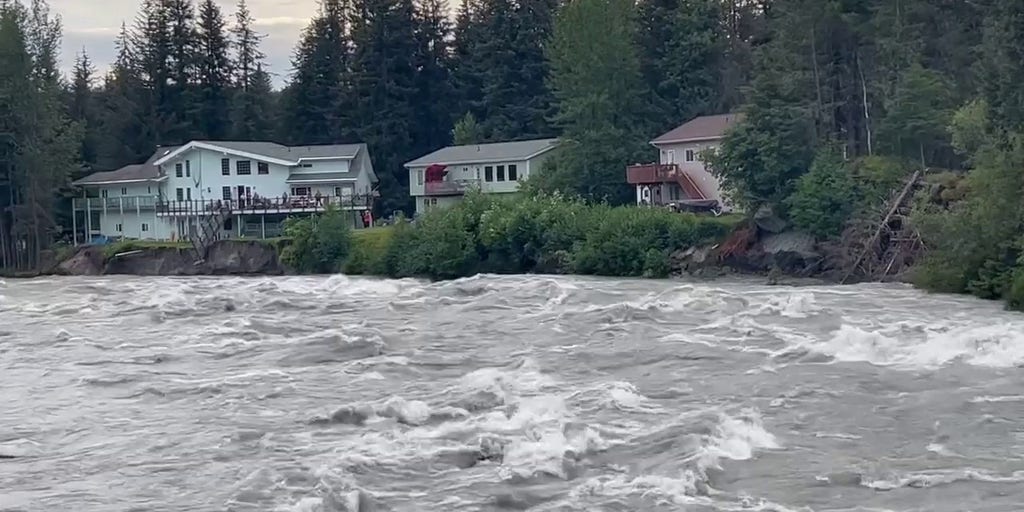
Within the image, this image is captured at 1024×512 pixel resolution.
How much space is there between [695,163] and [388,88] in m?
26.2

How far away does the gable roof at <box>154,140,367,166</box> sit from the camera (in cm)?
7525

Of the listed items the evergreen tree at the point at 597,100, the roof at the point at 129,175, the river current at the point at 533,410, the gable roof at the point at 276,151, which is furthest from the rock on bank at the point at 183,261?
the river current at the point at 533,410

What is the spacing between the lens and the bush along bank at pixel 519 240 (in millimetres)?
49938

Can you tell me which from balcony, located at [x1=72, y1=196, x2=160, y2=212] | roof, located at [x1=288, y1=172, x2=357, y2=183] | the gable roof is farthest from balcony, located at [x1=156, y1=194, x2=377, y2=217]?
balcony, located at [x1=72, y1=196, x2=160, y2=212]

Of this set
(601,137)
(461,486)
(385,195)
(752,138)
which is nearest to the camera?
(461,486)

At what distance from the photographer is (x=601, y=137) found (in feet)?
210

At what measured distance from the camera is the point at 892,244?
143 feet

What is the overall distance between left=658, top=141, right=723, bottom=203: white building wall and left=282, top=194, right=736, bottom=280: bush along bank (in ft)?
27.5

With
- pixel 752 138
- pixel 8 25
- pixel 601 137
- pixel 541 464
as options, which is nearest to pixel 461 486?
pixel 541 464

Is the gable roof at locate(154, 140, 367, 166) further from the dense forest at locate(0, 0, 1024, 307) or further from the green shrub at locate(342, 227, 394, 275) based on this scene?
Result: the green shrub at locate(342, 227, 394, 275)

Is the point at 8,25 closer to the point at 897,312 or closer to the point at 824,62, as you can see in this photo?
the point at 824,62

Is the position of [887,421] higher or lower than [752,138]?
lower

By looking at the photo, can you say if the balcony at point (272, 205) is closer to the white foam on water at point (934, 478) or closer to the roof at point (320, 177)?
the roof at point (320, 177)

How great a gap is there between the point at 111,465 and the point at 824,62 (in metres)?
44.2
